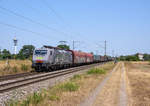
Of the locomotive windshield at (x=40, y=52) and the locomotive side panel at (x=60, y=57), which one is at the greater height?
the locomotive windshield at (x=40, y=52)

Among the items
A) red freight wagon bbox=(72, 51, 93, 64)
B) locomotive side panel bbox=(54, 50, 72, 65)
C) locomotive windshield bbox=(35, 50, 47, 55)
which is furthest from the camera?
red freight wagon bbox=(72, 51, 93, 64)

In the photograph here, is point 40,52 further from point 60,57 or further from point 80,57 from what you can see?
point 80,57

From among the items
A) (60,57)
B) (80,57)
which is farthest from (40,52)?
(80,57)

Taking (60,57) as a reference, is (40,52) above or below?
above

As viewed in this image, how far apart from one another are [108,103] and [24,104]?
3481 millimetres

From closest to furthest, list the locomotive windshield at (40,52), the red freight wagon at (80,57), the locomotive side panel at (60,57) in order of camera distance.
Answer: the locomotive windshield at (40,52)
the locomotive side panel at (60,57)
the red freight wagon at (80,57)

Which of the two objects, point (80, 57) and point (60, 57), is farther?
point (80, 57)

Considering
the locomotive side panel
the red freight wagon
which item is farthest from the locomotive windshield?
the red freight wagon

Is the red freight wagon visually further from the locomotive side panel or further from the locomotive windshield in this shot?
the locomotive windshield

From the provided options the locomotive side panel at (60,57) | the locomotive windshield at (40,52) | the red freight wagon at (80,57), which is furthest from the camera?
the red freight wagon at (80,57)

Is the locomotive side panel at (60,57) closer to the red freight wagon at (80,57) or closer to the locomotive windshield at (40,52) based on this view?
the locomotive windshield at (40,52)

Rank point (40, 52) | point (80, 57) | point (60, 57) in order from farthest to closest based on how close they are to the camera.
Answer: point (80, 57) → point (60, 57) → point (40, 52)

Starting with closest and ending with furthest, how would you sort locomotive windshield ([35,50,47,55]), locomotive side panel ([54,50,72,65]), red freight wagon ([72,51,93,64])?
locomotive windshield ([35,50,47,55]), locomotive side panel ([54,50,72,65]), red freight wagon ([72,51,93,64])

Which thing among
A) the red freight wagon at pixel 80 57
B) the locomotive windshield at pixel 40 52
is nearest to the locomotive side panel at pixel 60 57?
the locomotive windshield at pixel 40 52
